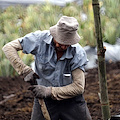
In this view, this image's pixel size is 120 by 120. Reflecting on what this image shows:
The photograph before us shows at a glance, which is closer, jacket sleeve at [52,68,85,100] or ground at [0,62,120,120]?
jacket sleeve at [52,68,85,100]

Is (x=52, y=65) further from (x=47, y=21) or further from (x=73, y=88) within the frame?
(x=47, y=21)

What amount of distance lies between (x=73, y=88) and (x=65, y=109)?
11.1 inches

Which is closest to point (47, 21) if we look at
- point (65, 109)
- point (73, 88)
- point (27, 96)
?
point (27, 96)

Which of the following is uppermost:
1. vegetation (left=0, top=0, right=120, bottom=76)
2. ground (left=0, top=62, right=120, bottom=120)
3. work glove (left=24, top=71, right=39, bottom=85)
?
work glove (left=24, top=71, right=39, bottom=85)

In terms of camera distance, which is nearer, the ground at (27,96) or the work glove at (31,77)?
the work glove at (31,77)

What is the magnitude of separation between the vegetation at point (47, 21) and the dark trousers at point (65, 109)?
3338mm

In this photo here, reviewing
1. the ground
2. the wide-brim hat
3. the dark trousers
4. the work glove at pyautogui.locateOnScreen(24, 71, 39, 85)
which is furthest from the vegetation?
the wide-brim hat

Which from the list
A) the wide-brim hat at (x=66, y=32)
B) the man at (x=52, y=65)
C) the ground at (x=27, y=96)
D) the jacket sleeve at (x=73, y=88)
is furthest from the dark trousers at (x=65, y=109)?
the ground at (x=27, y=96)

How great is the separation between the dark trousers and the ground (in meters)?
1.06

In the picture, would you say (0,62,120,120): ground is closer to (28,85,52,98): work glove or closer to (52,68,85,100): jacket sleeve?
(52,68,85,100): jacket sleeve

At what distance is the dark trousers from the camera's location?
3.03 meters

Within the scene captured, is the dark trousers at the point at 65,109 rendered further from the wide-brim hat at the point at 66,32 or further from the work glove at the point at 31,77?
the wide-brim hat at the point at 66,32

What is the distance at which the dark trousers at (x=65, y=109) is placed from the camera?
3031 mm

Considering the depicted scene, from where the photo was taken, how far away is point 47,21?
331 inches
